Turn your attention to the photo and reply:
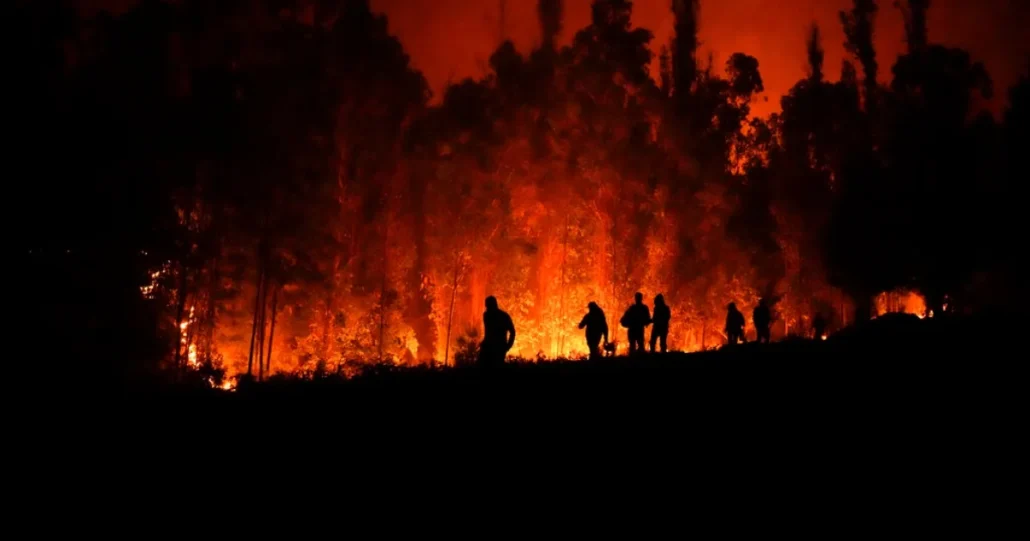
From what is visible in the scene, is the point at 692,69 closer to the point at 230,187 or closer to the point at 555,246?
the point at 555,246

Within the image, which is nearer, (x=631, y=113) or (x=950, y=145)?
(x=950, y=145)

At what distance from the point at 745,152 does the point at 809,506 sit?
28.4 meters

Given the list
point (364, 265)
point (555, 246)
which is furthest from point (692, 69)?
point (364, 265)

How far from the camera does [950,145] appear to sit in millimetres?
25750

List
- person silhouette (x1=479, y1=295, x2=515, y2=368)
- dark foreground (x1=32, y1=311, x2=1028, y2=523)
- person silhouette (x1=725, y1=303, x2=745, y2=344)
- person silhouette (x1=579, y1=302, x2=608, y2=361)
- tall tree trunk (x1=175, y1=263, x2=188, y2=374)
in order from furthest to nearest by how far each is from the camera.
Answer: tall tree trunk (x1=175, y1=263, x2=188, y2=374) < person silhouette (x1=725, y1=303, x2=745, y2=344) < person silhouette (x1=579, y1=302, x2=608, y2=361) < person silhouette (x1=479, y1=295, x2=515, y2=368) < dark foreground (x1=32, y1=311, x2=1028, y2=523)

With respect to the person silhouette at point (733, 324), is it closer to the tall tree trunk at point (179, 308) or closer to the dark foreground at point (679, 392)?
the dark foreground at point (679, 392)

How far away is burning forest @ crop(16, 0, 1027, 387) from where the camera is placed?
2095cm

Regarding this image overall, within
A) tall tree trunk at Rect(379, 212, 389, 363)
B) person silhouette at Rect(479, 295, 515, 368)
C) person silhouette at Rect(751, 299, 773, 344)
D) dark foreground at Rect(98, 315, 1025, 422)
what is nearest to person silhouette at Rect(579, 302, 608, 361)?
dark foreground at Rect(98, 315, 1025, 422)

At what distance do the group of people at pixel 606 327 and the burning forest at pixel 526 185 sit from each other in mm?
6556

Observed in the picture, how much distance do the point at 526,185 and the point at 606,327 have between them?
16895 millimetres

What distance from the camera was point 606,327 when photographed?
43.8 feet

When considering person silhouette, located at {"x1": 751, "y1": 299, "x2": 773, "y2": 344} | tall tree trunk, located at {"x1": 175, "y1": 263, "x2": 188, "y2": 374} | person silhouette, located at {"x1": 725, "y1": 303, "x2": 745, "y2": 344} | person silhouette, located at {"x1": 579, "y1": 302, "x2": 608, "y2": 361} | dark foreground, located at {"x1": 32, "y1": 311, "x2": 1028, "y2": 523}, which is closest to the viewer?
dark foreground, located at {"x1": 32, "y1": 311, "x2": 1028, "y2": 523}

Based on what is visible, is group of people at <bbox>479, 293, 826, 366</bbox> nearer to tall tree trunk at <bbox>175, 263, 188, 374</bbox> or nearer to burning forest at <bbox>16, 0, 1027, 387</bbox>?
burning forest at <bbox>16, 0, 1027, 387</bbox>

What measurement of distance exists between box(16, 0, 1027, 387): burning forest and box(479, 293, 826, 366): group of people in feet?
21.5
